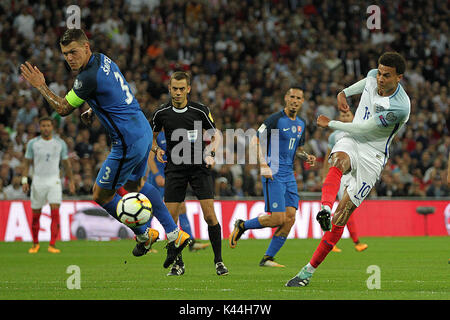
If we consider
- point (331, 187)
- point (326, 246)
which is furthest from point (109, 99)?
point (326, 246)

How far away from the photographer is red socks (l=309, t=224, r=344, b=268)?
812 cm

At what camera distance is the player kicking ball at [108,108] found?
8.07 metres

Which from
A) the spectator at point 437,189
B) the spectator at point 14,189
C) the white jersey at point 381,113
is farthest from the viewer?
the spectator at point 437,189

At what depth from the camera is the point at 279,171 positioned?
38.9 ft

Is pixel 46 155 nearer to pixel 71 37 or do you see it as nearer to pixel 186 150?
pixel 186 150

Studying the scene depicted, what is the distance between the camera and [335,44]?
81.5 ft

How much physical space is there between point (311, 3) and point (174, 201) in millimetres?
17493

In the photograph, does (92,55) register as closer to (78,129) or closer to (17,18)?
(78,129)

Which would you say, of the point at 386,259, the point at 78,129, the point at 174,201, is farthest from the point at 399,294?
the point at 78,129

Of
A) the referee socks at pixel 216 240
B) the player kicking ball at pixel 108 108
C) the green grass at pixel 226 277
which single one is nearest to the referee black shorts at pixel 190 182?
the referee socks at pixel 216 240

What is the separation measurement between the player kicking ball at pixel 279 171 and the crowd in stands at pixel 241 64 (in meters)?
7.33

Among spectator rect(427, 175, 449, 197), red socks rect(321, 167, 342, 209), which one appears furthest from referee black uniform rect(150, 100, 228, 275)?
spectator rect(427, 175, 449, 197)

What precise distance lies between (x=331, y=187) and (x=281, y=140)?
3.67 m

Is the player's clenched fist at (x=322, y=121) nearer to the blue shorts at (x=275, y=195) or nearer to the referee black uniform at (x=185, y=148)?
the referee black uniform at (x=185, y=148)
